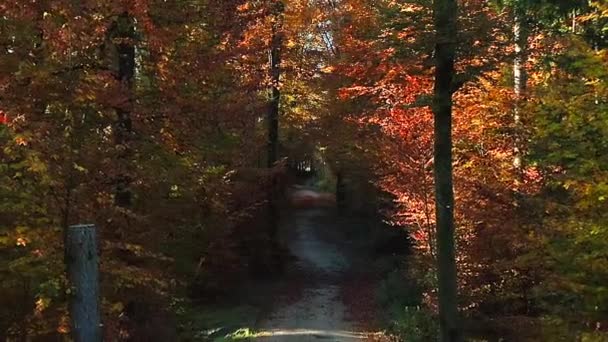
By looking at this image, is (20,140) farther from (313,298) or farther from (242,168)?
(313,298)

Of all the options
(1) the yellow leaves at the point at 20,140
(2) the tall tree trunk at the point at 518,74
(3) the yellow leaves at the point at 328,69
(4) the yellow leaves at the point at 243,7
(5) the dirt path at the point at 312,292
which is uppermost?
(3) the yellow leaves at the point at 328,69

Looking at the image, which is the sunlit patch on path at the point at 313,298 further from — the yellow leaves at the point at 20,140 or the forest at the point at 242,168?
the yellow leaves at the point at 20,140

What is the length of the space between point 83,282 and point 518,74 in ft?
41.9

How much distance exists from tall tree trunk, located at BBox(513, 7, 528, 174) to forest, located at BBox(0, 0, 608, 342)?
0.07m

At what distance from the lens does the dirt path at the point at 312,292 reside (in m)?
17.4

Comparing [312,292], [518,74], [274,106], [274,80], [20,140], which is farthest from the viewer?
[274,106]

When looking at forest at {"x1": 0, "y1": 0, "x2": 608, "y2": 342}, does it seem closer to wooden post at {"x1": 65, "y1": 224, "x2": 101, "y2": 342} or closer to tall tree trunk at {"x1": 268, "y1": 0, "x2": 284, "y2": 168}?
wooden post at {"x1": 65, "y1": 224, "x2": 101, "y2": 342}

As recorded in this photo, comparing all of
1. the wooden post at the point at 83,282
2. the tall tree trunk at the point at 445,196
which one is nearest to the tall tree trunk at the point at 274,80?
the tall tree trunk at the point at 445,196

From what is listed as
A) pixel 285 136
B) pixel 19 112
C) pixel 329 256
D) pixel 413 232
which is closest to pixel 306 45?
pixel 285 136

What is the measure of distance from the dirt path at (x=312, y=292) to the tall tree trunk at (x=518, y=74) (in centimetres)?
601

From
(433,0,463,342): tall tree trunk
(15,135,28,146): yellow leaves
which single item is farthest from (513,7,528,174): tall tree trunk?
(15,135,28,146): yellow leaves

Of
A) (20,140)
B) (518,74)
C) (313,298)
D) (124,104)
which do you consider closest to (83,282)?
(20,140)

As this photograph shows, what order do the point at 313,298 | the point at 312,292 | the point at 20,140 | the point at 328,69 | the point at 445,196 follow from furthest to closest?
1. the point at 328,69
2. the point at 312,292
3. the point at 313,298
4. the point at 445,196
5. the point at 20,140

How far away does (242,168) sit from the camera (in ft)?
72.4
